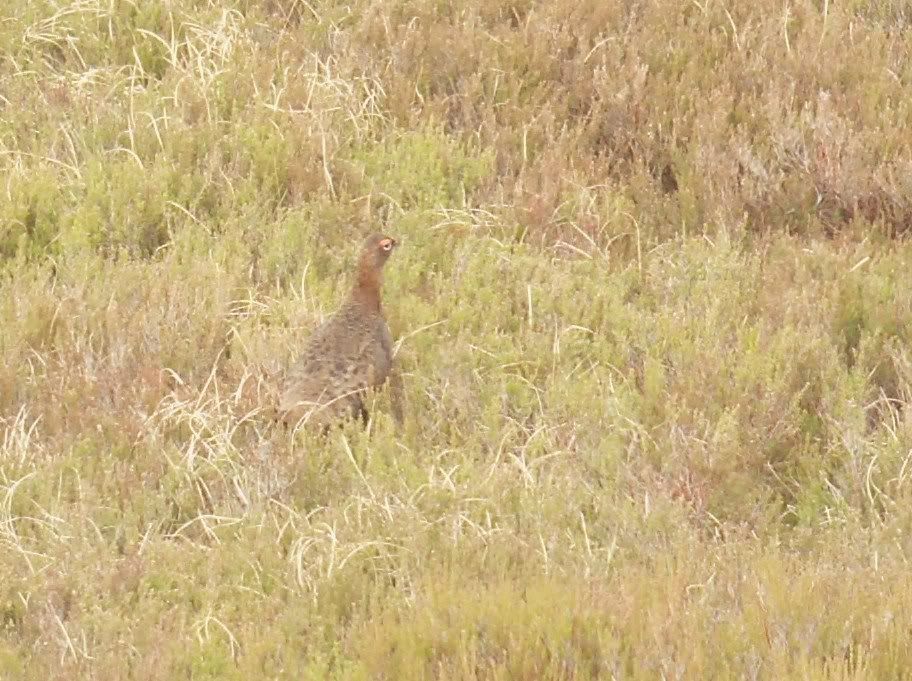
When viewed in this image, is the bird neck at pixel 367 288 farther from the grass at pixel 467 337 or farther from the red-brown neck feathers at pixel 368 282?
the grass at pixel 467 337

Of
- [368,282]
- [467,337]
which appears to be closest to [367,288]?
[368,282]

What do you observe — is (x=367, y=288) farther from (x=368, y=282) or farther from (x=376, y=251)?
(x=376, y=251)

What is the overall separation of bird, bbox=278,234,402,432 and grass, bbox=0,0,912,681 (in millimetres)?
141

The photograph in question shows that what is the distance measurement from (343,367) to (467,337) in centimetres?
59

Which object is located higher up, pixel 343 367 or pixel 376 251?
pixel 376 251

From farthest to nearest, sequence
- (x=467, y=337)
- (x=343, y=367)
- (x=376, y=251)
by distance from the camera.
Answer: (x=376, y=251) < (x=467, y=337) < (x=343, y=367)

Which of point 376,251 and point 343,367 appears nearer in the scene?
point 343,367

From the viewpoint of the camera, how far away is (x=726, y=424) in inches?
238

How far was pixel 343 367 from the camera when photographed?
259 inches

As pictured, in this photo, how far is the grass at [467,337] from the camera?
4836mm

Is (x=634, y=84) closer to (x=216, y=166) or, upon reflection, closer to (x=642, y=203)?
(x=642, y=203)

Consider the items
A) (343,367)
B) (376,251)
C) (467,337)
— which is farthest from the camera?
(376,251)

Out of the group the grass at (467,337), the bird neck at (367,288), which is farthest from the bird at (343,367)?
the grass at (467,337)

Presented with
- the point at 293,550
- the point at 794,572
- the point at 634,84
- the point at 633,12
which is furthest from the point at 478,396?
the point at 633,12
